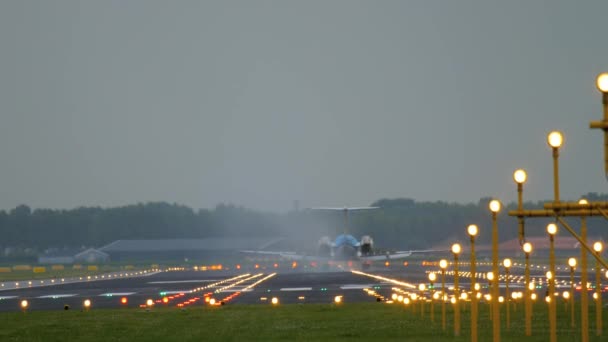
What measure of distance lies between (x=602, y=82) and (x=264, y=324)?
87.9 ft

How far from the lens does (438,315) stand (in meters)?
44.0

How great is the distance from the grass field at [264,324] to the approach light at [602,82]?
58.1 feet

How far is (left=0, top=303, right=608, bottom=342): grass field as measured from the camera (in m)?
35.6

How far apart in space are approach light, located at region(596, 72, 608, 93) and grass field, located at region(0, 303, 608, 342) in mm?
17695

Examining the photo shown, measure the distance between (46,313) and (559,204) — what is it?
114ft

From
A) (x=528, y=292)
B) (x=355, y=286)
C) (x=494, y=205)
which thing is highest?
(x=494, y=205)

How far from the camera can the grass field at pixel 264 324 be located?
Answer: 3559cm

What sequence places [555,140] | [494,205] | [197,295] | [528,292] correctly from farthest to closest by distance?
[197,295] → [528,292] → [494,205] → [555,140]

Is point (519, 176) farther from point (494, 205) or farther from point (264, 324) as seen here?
point (264, 324)

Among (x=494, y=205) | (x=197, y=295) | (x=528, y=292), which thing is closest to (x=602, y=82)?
(x=494, y=205)

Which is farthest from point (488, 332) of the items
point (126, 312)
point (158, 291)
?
point (158, 291)

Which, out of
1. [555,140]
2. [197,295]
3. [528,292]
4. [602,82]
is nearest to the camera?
[602,82]

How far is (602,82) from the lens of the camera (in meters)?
15.6

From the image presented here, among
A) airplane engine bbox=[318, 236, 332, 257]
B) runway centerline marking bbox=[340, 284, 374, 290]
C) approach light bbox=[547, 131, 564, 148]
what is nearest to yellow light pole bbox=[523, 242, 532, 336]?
approach light bbox=[547, 131, 564, 148]
